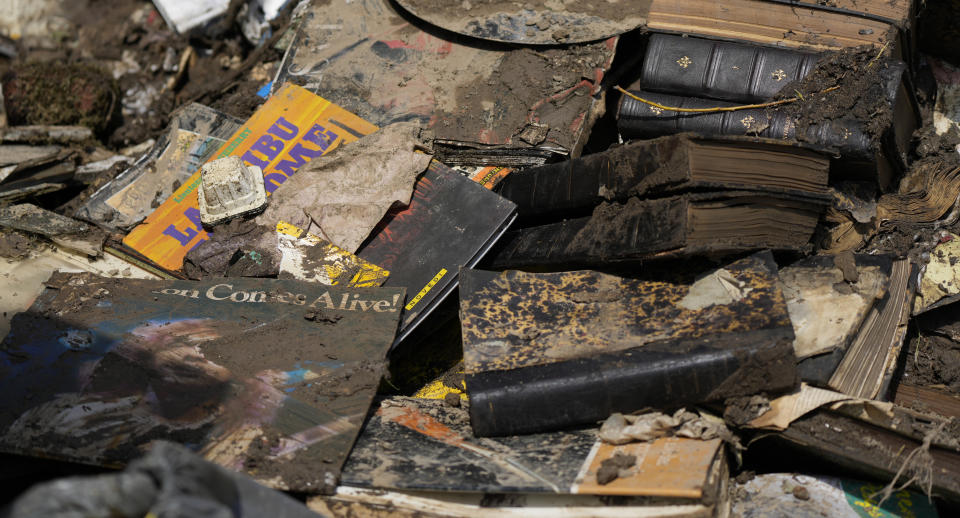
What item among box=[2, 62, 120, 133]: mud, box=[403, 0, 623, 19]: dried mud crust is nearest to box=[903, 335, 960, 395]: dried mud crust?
box=[403, 0, 623, 19]: dried mud crust

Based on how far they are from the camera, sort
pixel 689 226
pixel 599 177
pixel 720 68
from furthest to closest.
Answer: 1. pixel 720 68
2. pixel 599 177
3. pixel 689 226

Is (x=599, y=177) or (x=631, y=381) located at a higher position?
(x=599, y=177)

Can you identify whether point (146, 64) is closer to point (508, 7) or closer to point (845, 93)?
point (508, 7)

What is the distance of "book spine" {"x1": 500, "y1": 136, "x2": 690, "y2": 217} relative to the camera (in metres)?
2.76

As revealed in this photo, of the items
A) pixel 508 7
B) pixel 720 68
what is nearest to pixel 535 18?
pixel 508 7

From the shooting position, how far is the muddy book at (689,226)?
8.75 ft

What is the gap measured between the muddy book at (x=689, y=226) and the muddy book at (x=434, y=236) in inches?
14.8

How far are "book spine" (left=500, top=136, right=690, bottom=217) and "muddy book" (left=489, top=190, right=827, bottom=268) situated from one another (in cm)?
7

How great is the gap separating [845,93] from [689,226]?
3.61ft

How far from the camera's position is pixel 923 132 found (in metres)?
3.51

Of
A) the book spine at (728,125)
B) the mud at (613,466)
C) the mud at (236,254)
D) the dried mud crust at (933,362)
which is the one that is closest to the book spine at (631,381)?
the mud at (613,466)

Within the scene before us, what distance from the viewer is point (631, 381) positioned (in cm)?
252

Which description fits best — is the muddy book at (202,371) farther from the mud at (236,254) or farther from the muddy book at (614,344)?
the muddy book at (614,344)

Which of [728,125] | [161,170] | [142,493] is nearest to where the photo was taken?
[142,493]
